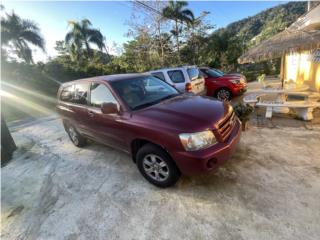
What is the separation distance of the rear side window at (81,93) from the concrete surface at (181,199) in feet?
4.37

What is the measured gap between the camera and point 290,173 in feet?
9.96

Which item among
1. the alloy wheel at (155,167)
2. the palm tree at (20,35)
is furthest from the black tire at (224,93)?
the palm tree at (20,35)

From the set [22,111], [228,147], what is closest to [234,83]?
[228,147]

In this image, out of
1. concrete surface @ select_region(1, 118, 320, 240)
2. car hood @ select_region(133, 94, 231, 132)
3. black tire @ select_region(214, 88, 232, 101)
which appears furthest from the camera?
black tire @ select_region(214, 88, 232, 101)

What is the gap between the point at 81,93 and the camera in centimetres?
423

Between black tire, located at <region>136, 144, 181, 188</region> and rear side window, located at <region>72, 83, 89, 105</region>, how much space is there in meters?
1.87

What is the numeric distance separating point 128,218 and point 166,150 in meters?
1.04

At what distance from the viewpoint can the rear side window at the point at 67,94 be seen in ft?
15.2

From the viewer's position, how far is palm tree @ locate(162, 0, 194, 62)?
18.1m

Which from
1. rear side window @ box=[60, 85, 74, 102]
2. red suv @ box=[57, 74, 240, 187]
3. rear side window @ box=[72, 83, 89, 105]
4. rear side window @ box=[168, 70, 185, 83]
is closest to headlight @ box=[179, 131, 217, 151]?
red suv @ box=[57, 74, 240, 187]

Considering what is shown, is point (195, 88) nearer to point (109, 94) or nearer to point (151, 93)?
point (151, 93)

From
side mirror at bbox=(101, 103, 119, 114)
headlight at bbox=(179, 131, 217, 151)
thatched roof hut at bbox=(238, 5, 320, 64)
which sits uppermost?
thatched roof hut at bbox=(238, 5, 320, 64)

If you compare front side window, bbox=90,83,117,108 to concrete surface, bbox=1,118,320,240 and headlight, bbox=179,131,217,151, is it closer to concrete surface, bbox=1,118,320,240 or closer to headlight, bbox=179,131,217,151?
concrete surface, bbox=1,118,320,240

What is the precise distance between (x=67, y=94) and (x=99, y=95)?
62.6 inches
